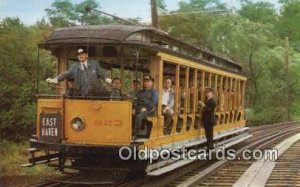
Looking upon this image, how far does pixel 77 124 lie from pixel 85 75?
81cm

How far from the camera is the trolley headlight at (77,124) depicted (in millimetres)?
9398

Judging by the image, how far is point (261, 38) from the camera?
42312mm

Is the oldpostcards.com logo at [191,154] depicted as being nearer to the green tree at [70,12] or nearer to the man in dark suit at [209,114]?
the man in dark suit at [209,114]

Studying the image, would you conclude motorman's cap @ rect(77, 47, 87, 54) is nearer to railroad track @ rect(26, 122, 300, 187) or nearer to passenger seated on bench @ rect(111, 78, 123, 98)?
passenger seated on bench @ rect(111, 78, 123, 98)

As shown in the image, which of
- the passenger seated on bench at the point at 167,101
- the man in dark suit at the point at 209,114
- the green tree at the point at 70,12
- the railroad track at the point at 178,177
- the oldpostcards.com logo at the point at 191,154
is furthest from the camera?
the green tree at the point at 70,12

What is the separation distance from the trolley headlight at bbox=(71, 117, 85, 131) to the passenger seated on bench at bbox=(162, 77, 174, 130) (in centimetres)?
185

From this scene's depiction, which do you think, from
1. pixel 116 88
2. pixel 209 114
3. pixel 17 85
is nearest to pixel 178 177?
pixel 209 114

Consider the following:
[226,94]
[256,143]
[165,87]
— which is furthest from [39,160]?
[256,143]

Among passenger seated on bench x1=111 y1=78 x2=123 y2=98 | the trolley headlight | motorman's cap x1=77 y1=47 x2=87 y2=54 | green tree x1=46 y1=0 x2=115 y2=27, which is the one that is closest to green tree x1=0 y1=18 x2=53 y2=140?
passenger seated on bench x1=111 y1=78 x2=123 y2=98

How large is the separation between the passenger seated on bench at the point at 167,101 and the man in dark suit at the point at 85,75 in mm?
1528

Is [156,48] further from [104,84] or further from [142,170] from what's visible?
[142,170]

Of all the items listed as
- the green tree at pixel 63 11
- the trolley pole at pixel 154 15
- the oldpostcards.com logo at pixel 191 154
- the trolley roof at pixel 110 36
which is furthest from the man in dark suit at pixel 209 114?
the green tree at pixel 63 11

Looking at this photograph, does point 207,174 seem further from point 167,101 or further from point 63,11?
point 63,11

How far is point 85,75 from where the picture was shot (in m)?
9.59
